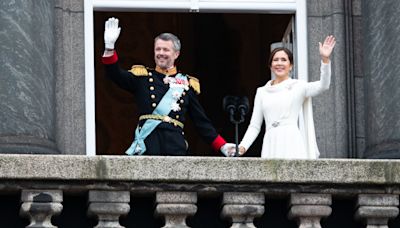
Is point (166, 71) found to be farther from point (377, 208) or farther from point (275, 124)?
point (377, 208)

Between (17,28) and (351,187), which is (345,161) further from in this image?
(17,28)

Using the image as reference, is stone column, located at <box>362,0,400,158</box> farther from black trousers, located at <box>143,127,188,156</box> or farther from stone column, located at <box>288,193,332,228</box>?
black trousers, located at <box>143,127,188,156</box>

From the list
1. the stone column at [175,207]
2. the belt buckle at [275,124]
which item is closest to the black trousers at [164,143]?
the belt buckle at [275,124]

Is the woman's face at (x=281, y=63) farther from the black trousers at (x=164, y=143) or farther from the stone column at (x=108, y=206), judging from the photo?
the stone column at (x=108, y=206)

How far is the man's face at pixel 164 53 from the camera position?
74.2 feet

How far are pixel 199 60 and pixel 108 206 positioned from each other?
12189 mm

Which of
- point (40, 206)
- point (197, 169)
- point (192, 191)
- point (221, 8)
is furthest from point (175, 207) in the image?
point (221, 8)

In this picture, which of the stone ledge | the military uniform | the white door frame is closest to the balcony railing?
the stone ledge

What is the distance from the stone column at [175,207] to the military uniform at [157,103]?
1.35 m

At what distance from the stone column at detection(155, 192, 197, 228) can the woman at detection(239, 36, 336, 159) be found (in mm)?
1533

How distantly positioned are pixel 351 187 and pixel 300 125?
1872 mm

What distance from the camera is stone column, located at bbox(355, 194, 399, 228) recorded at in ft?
69.6

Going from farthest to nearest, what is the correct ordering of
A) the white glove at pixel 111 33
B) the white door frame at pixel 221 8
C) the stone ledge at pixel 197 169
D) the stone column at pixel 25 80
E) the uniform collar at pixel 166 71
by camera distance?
1. the white door frame at pixel 221 8
2. the uniform collar at pixel 166 71
3. the stone column at pixel 25 80
4. the white glove at pixel 111 33
5. the stone ledge at pixel 197 169

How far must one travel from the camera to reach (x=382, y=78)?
23.5 m
